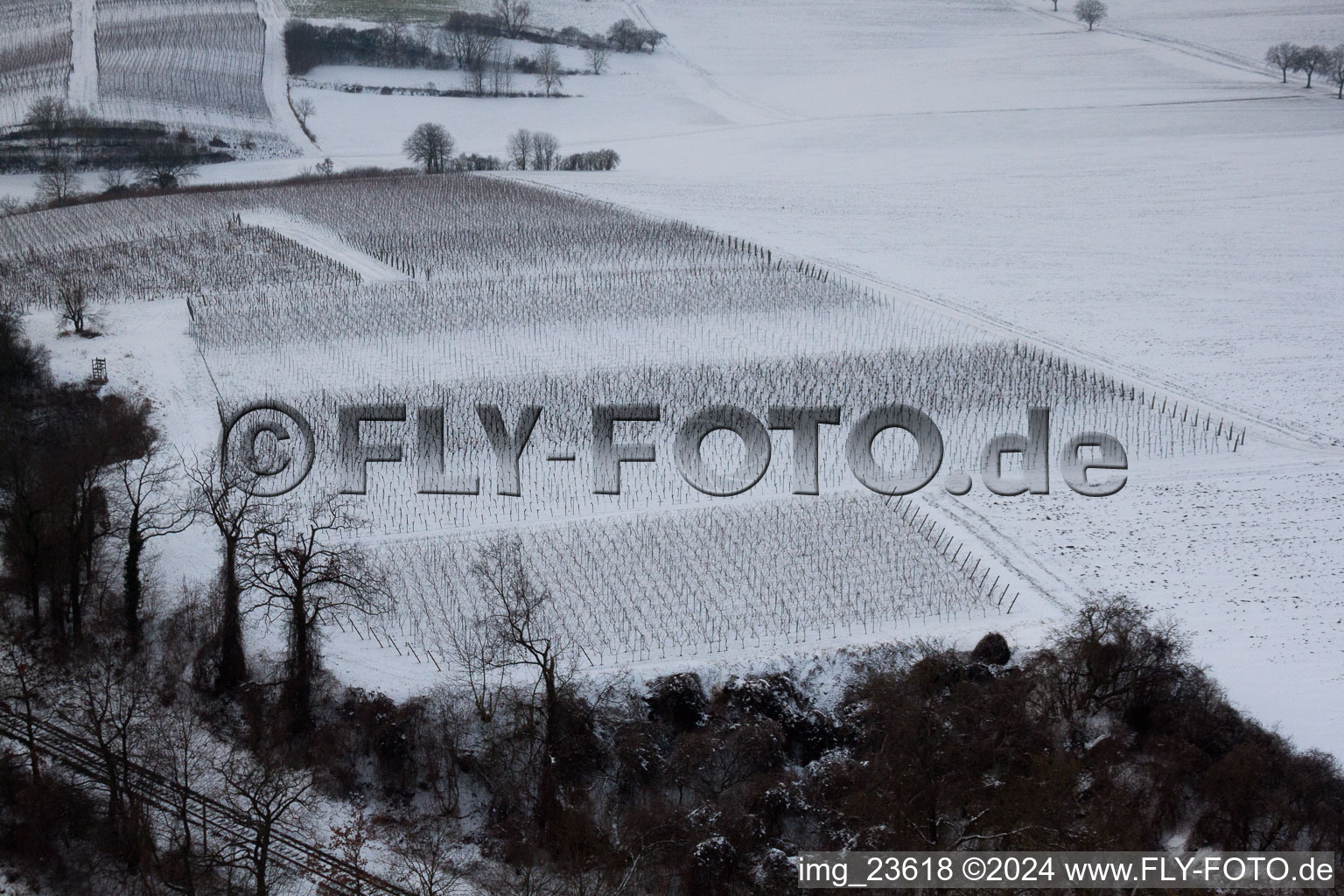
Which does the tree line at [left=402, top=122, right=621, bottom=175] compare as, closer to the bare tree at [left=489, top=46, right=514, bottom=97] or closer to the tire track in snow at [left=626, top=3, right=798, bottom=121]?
the bare tree at [left=489, top=46, right=514, bottom=97]

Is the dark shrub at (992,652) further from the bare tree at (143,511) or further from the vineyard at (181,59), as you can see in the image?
the vineyard at (181,59)

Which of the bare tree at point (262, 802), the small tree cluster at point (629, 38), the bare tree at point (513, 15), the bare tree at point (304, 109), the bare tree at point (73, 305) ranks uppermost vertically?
the bare tree at point (513, 15)

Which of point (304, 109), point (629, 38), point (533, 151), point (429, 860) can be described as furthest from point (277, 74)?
point (429, 860)

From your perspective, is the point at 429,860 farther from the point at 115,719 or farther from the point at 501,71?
the point at 501,71

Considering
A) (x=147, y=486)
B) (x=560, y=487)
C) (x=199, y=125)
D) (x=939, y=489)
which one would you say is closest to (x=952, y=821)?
(x=939, y=489)

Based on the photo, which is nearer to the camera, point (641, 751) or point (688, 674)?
point (641, 751)

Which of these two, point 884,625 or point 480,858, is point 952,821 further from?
point 480,858

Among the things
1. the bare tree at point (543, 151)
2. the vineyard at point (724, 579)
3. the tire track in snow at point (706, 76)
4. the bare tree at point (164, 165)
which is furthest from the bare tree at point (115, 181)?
the vineyard at point (724, 579)

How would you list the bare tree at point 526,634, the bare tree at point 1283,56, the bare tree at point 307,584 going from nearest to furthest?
the bare tree at point 526,634 → the bare tree at point 307,584 → the bare tree at point 1283,56
